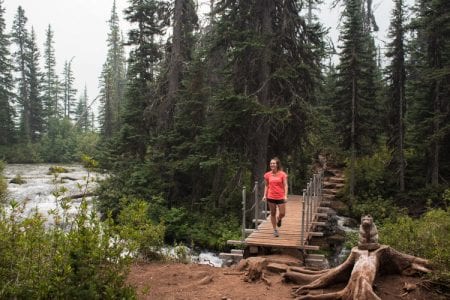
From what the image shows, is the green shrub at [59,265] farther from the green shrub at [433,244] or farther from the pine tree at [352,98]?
the pine tree at [352,98]

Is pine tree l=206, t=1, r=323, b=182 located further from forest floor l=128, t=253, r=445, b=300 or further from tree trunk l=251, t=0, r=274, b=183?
forest floor l=128, t=253, r=445, b=300

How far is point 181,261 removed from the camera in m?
9.70

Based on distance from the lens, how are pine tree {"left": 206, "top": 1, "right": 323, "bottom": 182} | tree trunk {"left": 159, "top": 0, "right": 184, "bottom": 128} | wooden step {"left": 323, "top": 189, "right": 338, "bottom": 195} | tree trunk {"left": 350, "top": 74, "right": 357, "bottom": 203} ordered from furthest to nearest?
1. wooden step {"left": 323, "top": 189, "right": 338, "bottom": 195}
2. tree trunk {"left": 350, "top": 74, "right": 357, "bottom": 203}
3. tree trunk {"left": 159, "top": 0, "right": 184, "bottom": 128}
4. pine tree {"left": 206, "top": 1, "right": 323, "bottom": 182}

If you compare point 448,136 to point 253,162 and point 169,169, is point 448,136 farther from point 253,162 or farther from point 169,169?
point 169,169

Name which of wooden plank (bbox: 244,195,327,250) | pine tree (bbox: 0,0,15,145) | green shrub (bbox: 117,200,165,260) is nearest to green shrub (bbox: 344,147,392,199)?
wooden plank (bbox: 244,195,327,250)

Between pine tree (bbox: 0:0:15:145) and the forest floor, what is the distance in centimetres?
4236

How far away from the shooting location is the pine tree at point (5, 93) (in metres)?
44.7

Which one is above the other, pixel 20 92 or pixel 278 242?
pixel 20 92

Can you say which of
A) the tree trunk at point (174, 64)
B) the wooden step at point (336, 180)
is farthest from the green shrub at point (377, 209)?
the tree trunk at point (174, 64)

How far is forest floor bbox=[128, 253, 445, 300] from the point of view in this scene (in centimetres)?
620

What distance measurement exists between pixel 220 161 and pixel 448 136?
1380 centimetres

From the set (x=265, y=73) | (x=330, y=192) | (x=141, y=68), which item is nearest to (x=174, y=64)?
(x=141, y=68)

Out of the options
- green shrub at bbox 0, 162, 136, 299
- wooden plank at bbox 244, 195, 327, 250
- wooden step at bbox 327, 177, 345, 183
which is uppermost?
green shrub at bbox 0, 162, 136, 299

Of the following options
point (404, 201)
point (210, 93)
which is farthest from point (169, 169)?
point (404, 201)
